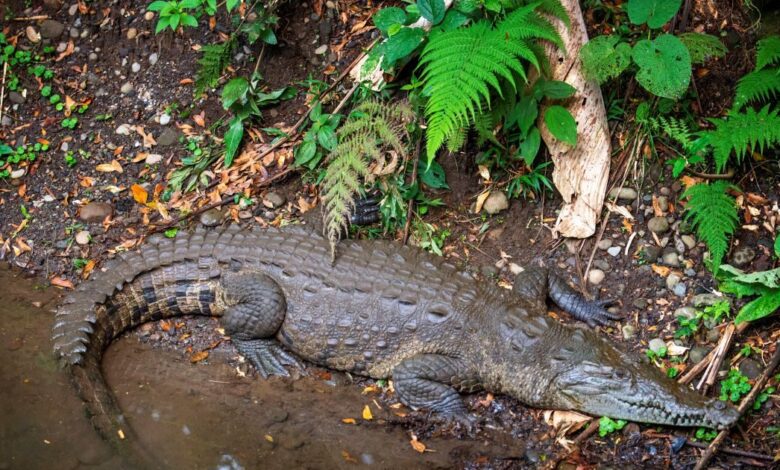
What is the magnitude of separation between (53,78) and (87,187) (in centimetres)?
120

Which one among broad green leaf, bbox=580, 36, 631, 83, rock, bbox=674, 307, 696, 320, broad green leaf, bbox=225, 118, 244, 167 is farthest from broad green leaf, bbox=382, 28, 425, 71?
rock, bbox=674, 307, 696, 320

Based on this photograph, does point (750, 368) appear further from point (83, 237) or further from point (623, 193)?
point (83, 237)

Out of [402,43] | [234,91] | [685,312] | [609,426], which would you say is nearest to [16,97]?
[234,91]

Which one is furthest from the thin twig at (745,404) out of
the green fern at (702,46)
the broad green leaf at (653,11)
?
the broad green leaf at (653,11)

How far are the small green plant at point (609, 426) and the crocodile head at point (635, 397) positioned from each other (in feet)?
0.14

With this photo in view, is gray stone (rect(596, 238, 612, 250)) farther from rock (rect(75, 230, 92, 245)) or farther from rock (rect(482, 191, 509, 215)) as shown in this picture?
rock (rect(75, 230, 92, 245))

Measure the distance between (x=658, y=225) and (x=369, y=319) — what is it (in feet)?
6.68

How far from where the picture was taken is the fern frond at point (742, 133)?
4.57 metres

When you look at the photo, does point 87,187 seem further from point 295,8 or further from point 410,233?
point 410,233

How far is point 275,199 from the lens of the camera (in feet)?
18.8

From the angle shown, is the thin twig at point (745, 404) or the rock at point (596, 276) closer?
the thin twig at point (745, 404)

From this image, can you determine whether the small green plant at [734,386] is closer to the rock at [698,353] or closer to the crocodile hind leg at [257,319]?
the rock at [698,353]

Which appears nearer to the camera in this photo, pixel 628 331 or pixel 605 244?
pixel 628 331

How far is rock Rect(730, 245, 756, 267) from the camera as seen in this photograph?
478 cm
